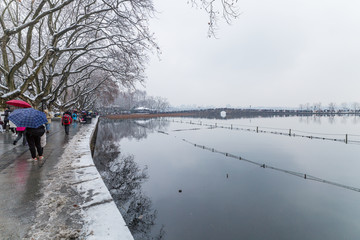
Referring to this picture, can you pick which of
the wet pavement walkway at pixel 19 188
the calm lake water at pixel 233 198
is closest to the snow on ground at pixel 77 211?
the wet pavement walkway at pixel 19 188

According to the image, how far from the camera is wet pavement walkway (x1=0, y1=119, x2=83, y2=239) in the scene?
2674 millimetres

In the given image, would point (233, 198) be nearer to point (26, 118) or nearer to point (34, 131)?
point (34, 131)

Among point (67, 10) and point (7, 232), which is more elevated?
point (67, 10)

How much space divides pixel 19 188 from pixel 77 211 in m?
2.13

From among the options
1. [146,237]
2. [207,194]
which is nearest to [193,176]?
[207,194]

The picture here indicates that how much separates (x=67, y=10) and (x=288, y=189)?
21071 millimetres

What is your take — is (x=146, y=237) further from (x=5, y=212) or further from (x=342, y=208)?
(x=342, y=208)

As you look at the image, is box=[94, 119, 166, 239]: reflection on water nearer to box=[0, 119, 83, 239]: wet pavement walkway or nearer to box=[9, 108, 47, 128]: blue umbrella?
box=[0, 119, 83, 239]: wet pavement walkway

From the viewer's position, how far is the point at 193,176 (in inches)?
356

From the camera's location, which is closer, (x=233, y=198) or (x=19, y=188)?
(x=19, y=188)

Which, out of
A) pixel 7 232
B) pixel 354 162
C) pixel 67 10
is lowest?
pixel 354 162

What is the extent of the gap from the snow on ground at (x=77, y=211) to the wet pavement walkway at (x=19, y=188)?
15cm

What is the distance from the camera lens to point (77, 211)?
305 centimetres

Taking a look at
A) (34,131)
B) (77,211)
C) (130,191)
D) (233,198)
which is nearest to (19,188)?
(77,211)
